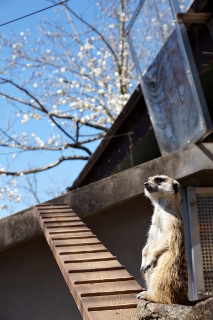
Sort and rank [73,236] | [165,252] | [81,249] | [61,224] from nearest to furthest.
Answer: [165,252] < [81,249] < [73,236] < [61,224]

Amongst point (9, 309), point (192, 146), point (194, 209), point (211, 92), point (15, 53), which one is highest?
point (15, 53)

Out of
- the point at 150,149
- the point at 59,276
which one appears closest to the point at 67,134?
the point at 150,149

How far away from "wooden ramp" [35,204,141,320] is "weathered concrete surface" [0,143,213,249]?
0.39 m

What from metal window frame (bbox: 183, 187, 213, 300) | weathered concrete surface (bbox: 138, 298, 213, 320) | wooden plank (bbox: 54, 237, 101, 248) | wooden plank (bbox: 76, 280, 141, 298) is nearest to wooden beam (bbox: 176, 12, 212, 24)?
metal window frame (bbox: 183, 187, 213, 300)

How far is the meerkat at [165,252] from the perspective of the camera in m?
4.50

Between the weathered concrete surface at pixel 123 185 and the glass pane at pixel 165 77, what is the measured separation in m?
0.38

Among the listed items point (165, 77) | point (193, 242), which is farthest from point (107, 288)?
point (165, 77)

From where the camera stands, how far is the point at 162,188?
17.3ft

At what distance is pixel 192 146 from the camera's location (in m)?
7.32

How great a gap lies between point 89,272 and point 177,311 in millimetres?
1873

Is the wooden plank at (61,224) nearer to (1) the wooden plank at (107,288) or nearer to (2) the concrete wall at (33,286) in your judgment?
(2) the concrete wall at (33,286)

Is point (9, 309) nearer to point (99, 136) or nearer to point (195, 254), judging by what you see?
point (195, 254)

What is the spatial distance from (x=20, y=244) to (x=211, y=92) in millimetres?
4428

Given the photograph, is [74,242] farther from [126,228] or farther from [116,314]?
[116,314]
